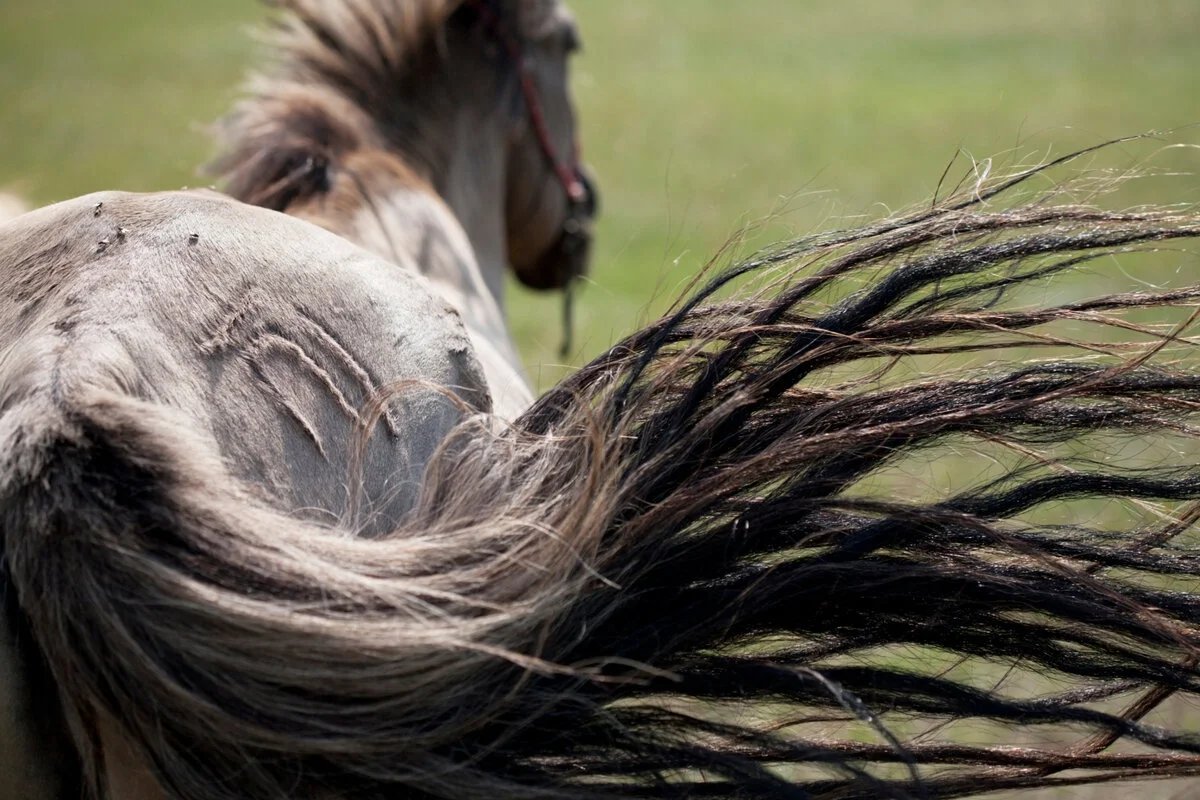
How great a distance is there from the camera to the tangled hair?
116cm

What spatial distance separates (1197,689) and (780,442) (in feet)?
1.91

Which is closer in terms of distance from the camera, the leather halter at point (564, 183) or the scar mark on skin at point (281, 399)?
the scar mark on skin at point (281, 399)

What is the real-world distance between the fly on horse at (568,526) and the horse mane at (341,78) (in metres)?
1.15

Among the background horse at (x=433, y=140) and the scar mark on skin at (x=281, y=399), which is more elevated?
the background horse at (x=433, y=140)

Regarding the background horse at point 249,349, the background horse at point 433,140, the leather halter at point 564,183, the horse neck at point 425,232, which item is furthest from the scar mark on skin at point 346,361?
the leather halter at point 564,183

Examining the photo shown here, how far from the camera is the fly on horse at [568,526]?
1.17m

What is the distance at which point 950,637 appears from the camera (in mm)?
1390

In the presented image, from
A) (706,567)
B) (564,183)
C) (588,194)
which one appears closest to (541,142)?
(564,183)

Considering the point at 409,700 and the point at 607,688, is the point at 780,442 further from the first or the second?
the point at 409,700

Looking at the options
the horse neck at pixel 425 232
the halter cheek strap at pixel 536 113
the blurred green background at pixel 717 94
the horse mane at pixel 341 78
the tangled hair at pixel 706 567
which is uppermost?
the blurred green background at pixel 717 94

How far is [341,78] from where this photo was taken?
9.75 feet

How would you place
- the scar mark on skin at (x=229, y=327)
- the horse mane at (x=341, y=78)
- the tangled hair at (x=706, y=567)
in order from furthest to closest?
1. the horse mane at (x=341, y=78)
2. the scar mark on skin at (x=229, y=327)
3. the tangled hair at (x=706, y=567)

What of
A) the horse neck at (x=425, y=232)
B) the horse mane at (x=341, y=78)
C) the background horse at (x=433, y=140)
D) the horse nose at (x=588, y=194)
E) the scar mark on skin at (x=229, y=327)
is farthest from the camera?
the horse nose at (x=588, y=194)

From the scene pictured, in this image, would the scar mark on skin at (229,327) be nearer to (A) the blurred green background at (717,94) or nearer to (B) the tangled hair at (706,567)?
(B) the tangled hair at (706,567)
